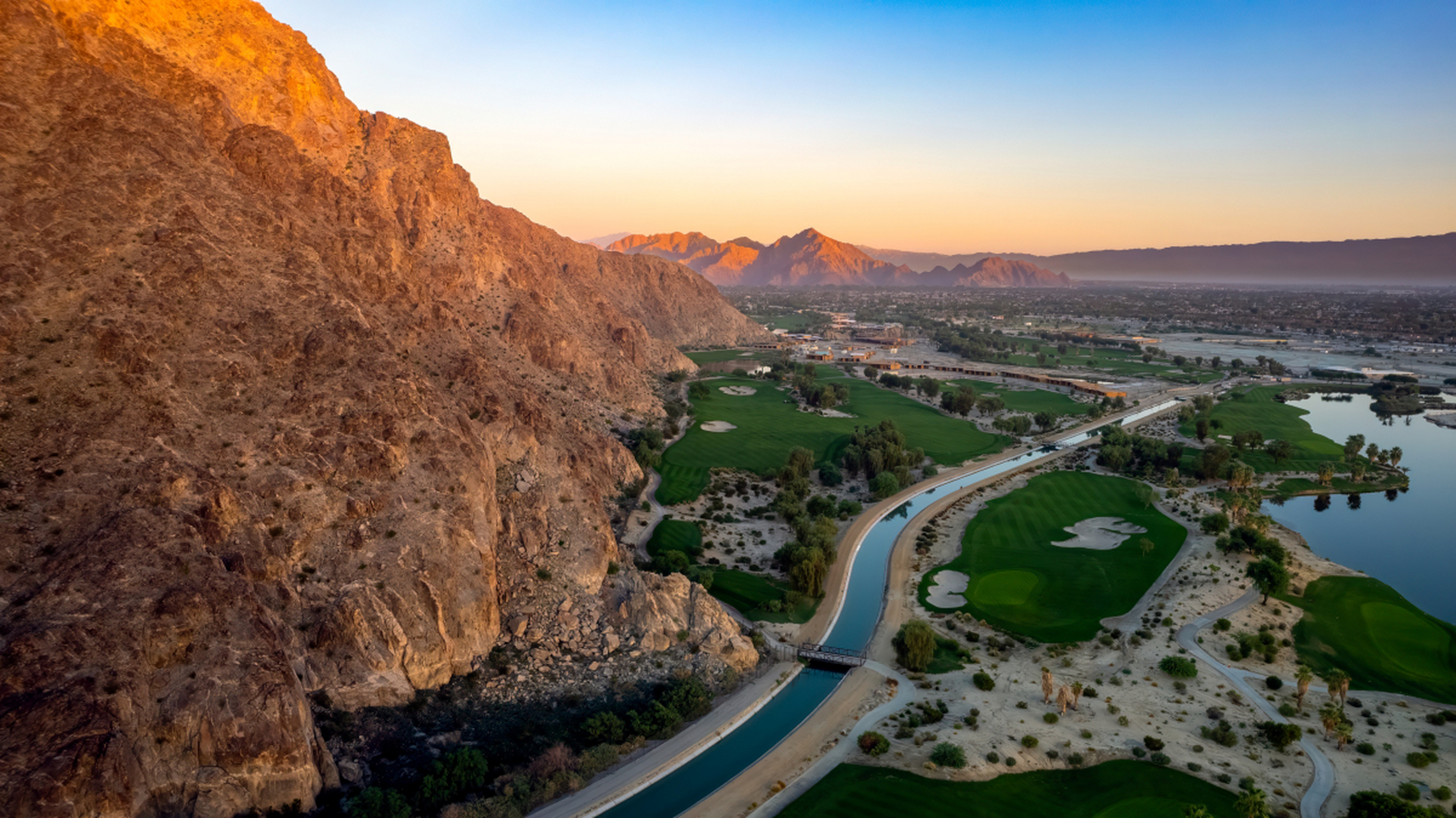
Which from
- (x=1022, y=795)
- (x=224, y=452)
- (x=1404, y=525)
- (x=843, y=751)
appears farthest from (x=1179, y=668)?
(x=224, y=452)

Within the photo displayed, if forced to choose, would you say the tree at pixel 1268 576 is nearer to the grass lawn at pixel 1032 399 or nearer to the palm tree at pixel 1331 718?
the palm tree at pixel 1331 718

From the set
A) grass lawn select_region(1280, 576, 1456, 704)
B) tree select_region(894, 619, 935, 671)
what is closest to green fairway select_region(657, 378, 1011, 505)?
tree select_region(894, 619, 935, 671)

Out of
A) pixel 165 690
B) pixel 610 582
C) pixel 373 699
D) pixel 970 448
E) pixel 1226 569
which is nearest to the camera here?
pixel 165 690

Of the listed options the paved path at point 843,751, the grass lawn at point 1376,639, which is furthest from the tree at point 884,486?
the grass lawn at point 1376,639

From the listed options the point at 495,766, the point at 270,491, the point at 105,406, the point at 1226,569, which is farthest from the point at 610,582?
the point at 1226,569

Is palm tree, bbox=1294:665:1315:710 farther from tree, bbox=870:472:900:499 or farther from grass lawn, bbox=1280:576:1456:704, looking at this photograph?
tree, bbox=870:472:900:499

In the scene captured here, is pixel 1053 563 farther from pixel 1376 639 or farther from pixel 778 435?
pixel 778 435

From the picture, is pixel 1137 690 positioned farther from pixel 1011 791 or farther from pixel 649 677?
pixel 649 677
